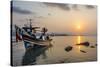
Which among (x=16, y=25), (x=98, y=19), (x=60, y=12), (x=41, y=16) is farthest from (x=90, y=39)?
(x=16, y=25)

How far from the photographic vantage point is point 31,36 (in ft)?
7.07

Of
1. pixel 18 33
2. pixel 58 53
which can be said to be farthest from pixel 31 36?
pixel 58 53

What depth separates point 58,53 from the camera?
2.25m

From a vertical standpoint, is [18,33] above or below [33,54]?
above

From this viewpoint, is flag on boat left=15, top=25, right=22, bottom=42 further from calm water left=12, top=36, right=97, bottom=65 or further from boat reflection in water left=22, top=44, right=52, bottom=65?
boat reflection in water left=22, top=44, right=52, bottom=65

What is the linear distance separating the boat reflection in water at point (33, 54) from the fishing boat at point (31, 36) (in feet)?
0.16

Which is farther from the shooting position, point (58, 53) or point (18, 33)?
point (58, 53)

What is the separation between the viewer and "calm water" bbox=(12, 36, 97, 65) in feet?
6.90

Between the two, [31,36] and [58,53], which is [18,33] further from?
[58,53]

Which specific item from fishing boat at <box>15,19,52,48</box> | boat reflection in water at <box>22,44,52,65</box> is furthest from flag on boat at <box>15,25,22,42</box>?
boat reflection in water at <box>22,44,52,65</box>

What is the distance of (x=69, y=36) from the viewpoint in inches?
90.1

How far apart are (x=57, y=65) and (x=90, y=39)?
0.54m

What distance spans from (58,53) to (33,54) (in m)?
0.30

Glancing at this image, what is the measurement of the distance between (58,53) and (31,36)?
1.27ft
